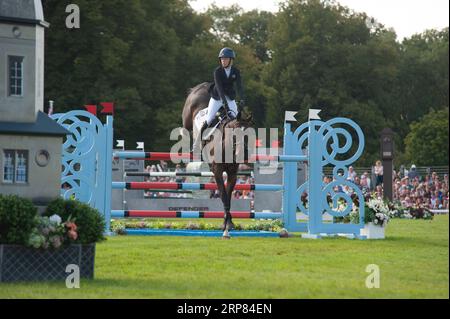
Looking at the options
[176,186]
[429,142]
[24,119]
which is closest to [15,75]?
[24,119]

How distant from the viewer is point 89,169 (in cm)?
1773

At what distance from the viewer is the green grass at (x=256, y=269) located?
9.75 meters

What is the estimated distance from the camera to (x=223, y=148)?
17.5 m

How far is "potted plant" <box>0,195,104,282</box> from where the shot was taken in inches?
417

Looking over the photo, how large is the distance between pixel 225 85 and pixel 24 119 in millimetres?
6779

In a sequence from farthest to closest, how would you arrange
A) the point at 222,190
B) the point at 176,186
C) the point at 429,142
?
the point at 429,142 → the point at 176,186 → the point at 222,190

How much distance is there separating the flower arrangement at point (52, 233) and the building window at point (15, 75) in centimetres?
148

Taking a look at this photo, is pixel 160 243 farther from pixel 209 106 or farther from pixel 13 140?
pixel 13 140

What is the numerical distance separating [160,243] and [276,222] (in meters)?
4.62

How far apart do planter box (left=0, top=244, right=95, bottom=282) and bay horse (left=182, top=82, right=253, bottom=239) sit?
6.30 meters

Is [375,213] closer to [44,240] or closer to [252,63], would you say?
[44,240]

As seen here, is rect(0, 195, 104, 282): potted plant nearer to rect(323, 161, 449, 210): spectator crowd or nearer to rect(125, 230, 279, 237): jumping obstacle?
rect(125, 230, 279, 237): jumping obstacle

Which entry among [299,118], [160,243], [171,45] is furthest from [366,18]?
[160,243]

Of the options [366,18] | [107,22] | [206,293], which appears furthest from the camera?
[366,18]
